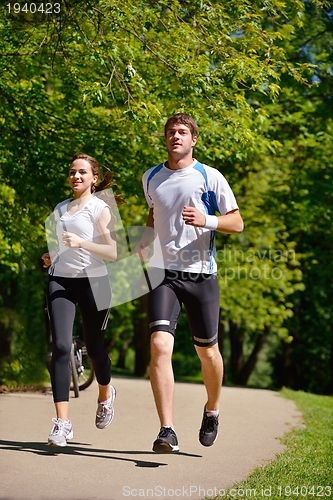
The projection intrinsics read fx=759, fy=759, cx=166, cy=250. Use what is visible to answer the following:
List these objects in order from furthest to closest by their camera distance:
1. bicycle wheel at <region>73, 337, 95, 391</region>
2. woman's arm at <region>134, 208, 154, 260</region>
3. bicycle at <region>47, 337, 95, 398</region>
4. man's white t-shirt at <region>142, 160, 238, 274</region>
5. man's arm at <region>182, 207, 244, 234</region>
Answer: bicycle wheel at <region>73, 337, 95, 391</region> < bicycle at <region>47, 337, 95, 398</region> < woman's arm at <region>134, 208, 154, 260</region> < man's white t-shirt at <region>142, 160, 238, 274</region> < man's arm at <region>182, 207, 244, 234</region>

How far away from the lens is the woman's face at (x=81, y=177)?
6.14 meters

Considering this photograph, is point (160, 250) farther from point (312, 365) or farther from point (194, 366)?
point (194, 366)

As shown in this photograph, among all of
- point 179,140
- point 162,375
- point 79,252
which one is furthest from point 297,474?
point 179,140

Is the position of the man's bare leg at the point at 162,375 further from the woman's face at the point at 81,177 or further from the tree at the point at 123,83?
the tree at the point at 123,83

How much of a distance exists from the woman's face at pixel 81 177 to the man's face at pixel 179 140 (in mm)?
842

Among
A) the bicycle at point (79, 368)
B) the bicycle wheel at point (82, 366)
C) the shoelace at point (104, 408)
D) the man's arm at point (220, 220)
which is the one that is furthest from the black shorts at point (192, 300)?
the bicycle wheel at point (82, 366)

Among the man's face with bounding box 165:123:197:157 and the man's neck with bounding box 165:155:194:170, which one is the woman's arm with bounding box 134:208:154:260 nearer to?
the man's neck with bounding box 165:155:194:170

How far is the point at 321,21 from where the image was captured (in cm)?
1509

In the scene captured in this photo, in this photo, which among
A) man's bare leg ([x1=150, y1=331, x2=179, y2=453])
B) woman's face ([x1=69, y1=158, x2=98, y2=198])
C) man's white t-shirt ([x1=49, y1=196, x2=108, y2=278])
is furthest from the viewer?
woman's face ([x1=69, y1=158, x2=98, y2=198])

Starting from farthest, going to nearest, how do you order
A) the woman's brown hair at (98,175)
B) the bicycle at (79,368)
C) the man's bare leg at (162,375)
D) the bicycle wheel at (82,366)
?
1. the bicycle wheel at (82,366)
2. the bicycle at (79,368)
3. the woman's brown hair at (98,175)
4. the man's bare leg at (162,375)

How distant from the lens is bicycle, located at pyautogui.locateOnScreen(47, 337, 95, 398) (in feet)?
34.4

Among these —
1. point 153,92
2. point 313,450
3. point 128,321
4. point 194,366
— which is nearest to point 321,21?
point 153,92

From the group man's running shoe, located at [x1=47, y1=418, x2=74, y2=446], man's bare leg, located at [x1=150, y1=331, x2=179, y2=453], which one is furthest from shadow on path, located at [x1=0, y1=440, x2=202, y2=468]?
man's bare leg, located at [x1=150, y1=331, x2=179, y2=453]

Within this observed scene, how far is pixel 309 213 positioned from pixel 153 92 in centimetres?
1050
